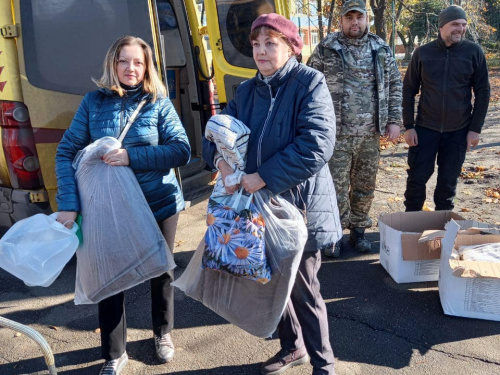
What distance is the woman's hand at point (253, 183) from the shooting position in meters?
2.13

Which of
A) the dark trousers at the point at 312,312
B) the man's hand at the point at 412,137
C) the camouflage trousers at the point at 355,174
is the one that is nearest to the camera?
the dark trousers at the point at 312,312

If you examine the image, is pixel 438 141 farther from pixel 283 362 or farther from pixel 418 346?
pixel 283 362

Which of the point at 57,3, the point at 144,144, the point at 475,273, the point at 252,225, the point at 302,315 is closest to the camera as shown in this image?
the point at 252,225

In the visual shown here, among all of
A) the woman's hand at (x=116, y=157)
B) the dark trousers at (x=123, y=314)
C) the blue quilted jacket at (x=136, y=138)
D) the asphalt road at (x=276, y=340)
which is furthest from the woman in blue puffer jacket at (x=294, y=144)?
the dark trousers at (x=123, y=314)

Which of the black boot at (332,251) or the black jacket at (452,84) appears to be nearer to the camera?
the black jacket at (452,84)

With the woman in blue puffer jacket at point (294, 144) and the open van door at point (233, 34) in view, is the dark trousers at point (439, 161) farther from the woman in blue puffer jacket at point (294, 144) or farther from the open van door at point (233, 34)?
the woman in blue puffer jacket at point (294, 144)

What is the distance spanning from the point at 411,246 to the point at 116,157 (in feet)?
6.92

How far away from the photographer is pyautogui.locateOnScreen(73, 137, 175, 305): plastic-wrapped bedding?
7.76ft

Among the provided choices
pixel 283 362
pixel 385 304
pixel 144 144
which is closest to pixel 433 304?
pixel 385 304

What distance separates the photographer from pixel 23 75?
136 inches

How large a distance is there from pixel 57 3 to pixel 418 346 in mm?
3363

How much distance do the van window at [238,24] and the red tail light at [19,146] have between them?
198 centimetres

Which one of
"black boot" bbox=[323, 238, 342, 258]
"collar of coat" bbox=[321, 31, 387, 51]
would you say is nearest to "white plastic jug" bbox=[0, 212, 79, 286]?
"black boot" bbox=[323, 238, 342, 258]

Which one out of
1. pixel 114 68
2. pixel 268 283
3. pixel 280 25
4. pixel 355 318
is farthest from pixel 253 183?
pixel 355 318
